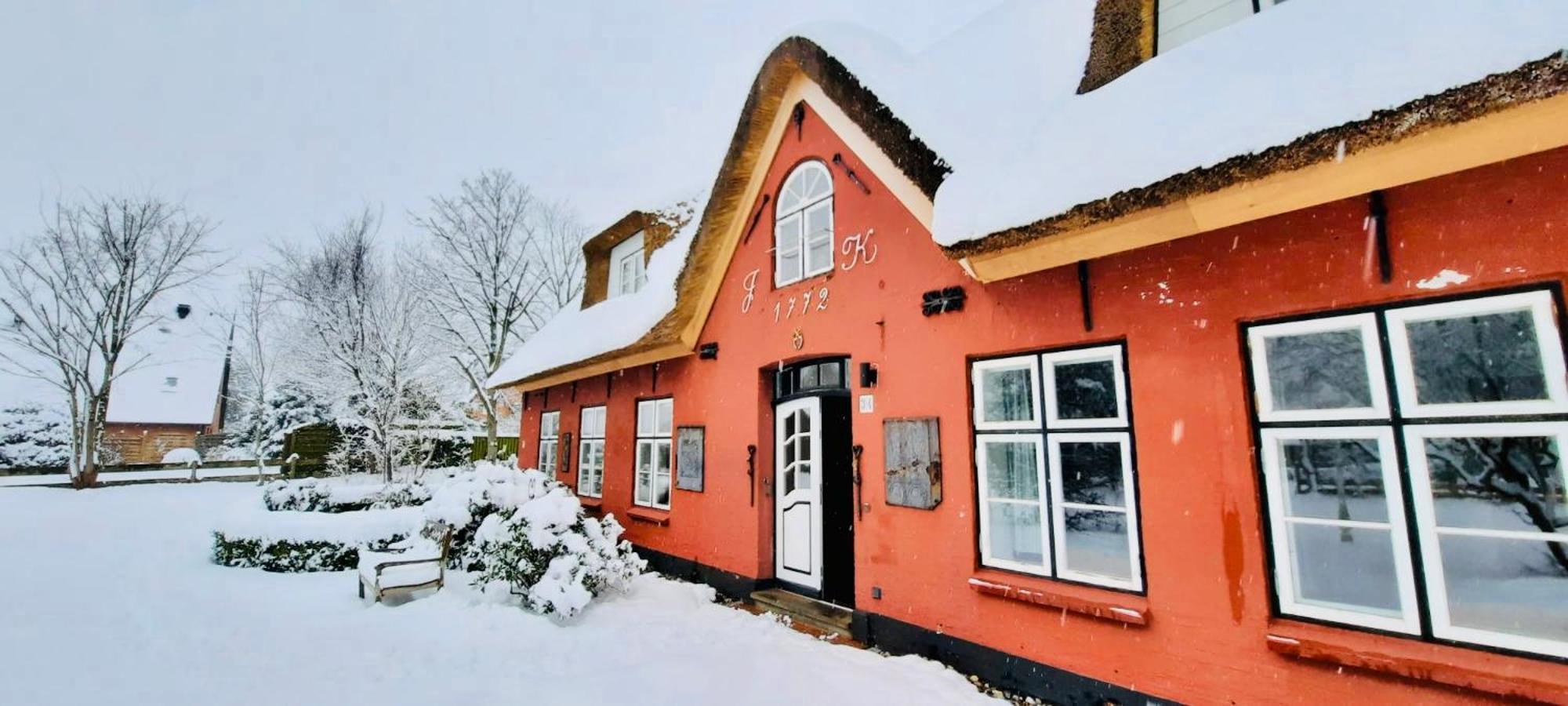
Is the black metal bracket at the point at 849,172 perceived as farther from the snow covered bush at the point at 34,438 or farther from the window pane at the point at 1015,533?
the snow covered bush at the point at 34,438

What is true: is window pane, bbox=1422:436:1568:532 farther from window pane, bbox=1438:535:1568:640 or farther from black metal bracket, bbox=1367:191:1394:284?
black metal bracket, bbox=1367:191:1394:284

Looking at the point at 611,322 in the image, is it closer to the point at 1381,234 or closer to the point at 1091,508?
the point at 1091,508

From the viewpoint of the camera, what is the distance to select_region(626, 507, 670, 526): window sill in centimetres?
783

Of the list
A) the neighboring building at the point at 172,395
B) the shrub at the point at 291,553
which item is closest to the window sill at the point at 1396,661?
the shrub at the point at 291,553

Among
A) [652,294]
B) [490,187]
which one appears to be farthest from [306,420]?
[652,294]

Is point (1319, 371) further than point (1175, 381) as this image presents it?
No

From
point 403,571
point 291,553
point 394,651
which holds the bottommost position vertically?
point 394,651

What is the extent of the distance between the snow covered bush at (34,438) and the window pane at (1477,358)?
111 ft

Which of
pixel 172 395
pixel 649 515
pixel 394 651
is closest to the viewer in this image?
pixel 394 651

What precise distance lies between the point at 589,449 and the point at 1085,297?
817cm

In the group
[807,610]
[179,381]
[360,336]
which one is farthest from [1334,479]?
[179,381]

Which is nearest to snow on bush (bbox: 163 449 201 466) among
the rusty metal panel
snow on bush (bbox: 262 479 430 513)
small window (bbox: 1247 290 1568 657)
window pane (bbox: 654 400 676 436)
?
snow on bush (bbox: 262 479 430 513)

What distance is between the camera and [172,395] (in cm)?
2880

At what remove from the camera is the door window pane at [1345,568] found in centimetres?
293
